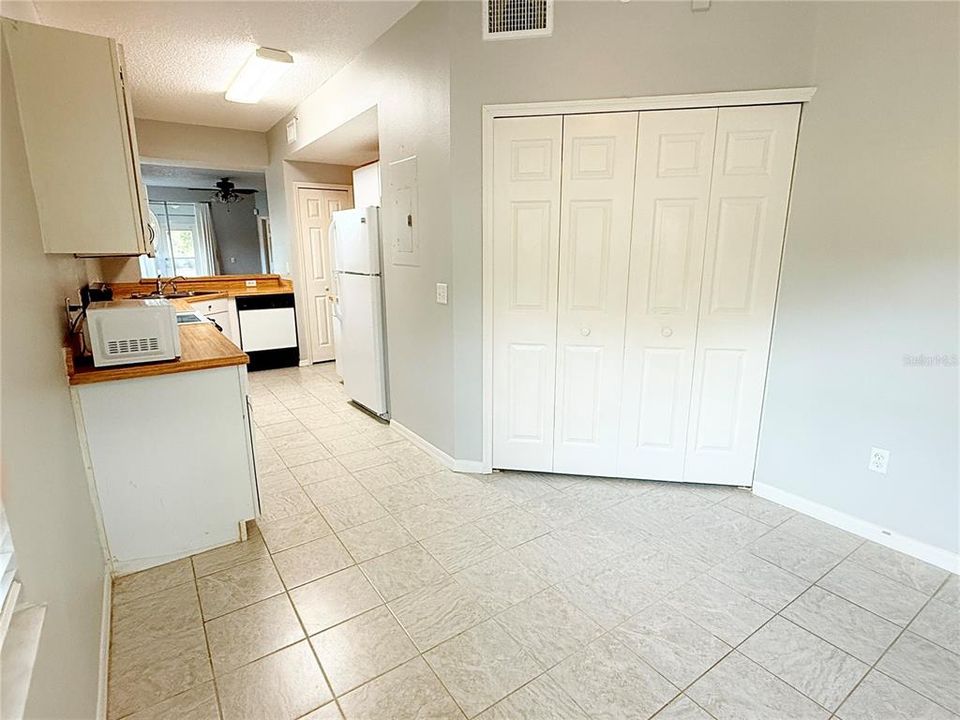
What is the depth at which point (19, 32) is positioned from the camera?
1.63 m

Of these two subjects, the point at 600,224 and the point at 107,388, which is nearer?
the point at 107,388

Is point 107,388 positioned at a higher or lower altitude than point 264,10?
lower

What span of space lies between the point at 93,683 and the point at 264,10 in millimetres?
3202

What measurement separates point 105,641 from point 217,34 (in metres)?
3.33

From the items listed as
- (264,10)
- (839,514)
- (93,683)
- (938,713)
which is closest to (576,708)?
(938,713)

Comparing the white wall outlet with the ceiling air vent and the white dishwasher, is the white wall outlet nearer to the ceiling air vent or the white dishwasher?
the ceiling air vent

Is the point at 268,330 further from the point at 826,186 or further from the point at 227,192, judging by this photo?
the point at 826,186

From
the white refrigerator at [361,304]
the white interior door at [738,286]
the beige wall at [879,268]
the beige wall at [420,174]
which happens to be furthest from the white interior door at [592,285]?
the white refrigerator at [361,304]

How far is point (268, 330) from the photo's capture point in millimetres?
5539

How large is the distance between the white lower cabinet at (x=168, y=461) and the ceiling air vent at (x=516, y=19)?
6.90 ft

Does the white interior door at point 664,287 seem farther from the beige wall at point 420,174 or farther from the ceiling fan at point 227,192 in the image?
the ceiling fan at point 227,192

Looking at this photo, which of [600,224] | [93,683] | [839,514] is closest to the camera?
[93,683]

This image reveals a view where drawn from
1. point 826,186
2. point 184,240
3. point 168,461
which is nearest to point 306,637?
point 168,461

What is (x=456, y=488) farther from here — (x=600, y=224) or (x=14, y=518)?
(x=14, y=518)
